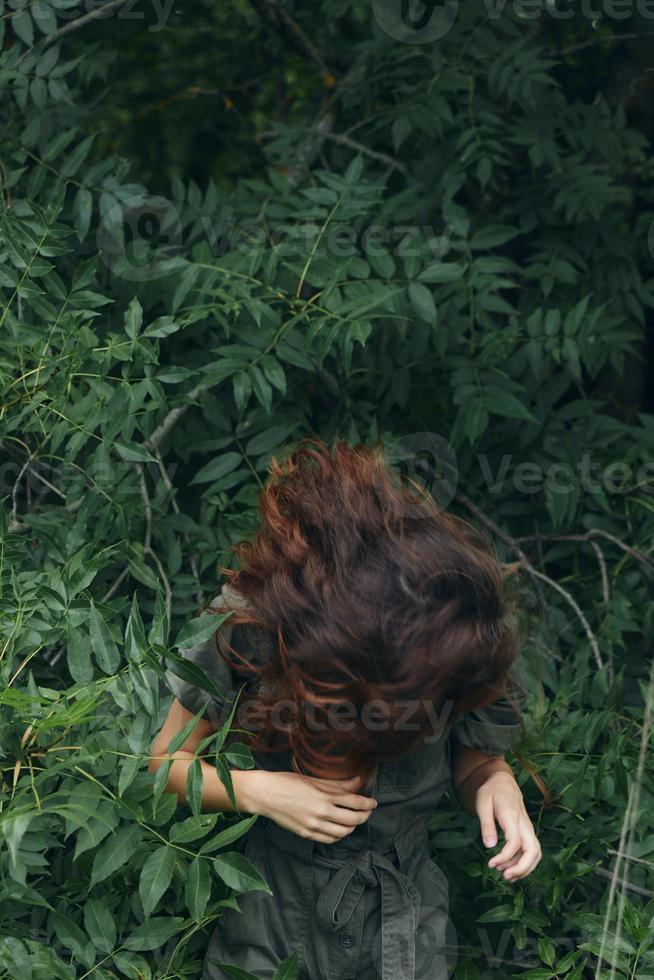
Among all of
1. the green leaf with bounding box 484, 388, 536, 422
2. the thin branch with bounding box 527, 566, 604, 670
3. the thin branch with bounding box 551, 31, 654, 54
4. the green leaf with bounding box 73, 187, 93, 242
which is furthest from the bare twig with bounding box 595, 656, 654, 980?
the thin branch with bounding box 551, 31, 654, 54

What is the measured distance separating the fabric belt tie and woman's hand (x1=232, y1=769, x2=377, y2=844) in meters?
0.08

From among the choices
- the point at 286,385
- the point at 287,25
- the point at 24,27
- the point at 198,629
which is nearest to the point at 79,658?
the point at 198,629

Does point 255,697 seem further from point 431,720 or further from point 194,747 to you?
point 431,720

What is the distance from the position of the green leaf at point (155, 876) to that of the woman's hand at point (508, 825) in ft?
1.24

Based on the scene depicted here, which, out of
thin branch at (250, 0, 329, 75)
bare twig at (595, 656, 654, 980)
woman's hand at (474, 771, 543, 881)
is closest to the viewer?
woman's hand at (474, 771, 543, 881)

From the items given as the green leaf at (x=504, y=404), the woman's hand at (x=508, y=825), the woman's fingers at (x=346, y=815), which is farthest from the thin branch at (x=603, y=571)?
the woman's fingers at (x=346, y=815)

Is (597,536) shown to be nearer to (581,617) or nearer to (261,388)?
(581,617)

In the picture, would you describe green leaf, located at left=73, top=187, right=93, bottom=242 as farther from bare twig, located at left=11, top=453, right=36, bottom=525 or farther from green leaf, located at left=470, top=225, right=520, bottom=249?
green leaf, located at left=470, top=225, right=520, bottom=249

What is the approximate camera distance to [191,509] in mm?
2035

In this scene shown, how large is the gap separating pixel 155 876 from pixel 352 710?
0.95 ft

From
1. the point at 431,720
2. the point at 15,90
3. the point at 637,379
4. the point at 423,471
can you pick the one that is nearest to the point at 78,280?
the point at 15,90

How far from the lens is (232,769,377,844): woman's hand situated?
125 cm

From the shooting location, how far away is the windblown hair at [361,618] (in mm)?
1201

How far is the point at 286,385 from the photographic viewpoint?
192cm
